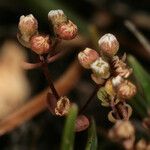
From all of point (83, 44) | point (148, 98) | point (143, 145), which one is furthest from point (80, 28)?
point (143, 145)

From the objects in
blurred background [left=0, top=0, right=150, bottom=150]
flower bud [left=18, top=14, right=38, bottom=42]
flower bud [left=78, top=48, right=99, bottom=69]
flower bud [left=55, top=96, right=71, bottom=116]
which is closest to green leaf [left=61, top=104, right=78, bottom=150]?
flower bud [left=55, top=96, right=71, bottom=116]

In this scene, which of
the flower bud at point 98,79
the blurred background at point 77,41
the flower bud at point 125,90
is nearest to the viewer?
the flower bud at point 125,90

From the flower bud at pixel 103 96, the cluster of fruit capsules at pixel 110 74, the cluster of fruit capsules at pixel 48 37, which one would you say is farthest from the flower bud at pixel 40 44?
the flower bud at pixel 103 96

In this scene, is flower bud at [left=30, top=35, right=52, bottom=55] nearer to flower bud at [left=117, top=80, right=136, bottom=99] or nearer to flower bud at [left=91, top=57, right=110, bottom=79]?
flower bud at [left=91, top=57, right=110, bottom=79]

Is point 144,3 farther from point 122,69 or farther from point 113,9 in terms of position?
point 122,69

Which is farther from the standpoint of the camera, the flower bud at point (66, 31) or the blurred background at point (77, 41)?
the blurred background at point (77, 41)

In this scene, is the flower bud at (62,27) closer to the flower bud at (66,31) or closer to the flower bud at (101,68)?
the flower bud at (66,31)

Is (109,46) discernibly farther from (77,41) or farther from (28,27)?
(77,41)

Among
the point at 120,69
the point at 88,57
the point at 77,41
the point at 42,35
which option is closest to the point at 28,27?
the point at 42,35
